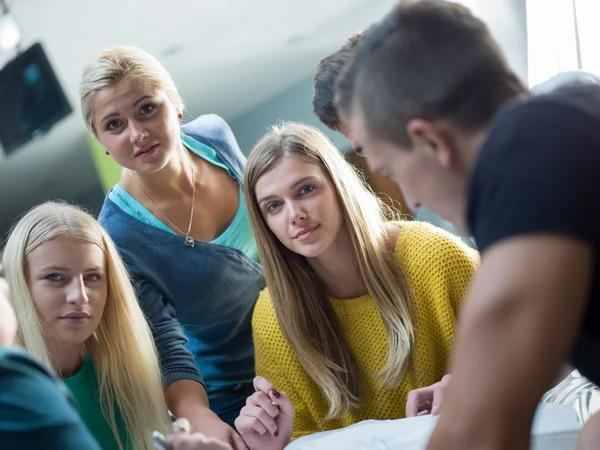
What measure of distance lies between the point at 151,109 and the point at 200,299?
0.40 metres

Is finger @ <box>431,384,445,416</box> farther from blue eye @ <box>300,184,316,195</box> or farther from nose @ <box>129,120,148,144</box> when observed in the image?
nose @ <box>129,120,148,144</box>

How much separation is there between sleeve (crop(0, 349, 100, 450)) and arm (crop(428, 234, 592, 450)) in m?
0.39

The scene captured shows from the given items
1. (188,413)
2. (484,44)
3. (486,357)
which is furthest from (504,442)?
(188,413)

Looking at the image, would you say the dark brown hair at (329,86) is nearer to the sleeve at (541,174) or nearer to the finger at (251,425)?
the finger at (251,425)

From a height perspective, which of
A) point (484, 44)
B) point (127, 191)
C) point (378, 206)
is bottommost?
point (378, 206)

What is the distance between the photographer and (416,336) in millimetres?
1498

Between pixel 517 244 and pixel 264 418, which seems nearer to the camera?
pixel 517 244

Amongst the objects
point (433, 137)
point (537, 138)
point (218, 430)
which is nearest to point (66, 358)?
point (218, 430)

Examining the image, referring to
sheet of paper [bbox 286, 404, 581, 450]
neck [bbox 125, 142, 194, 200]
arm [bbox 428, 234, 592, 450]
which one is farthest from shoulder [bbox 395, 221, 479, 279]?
arm [bbox 428, 234, 592, 450]

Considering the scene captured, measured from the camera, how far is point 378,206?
1655mm

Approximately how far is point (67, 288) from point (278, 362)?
1.37 ft

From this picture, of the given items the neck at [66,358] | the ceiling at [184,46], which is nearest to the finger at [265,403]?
the neck at [66,358]

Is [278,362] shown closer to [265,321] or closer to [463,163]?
[265,321]

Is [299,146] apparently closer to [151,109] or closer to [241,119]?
[151,109]
